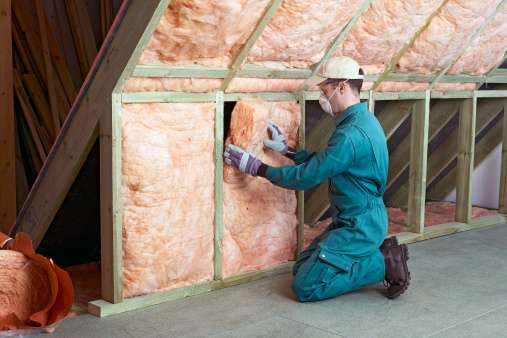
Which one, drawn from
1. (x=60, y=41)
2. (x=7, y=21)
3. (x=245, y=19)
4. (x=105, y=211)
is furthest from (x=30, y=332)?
(x=60, y=41)

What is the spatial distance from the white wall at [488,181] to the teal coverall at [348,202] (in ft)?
9.72

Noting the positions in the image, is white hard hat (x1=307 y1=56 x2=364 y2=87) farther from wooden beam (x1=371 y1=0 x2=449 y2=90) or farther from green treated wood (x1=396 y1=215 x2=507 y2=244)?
green treated wood (x1=396 y1=215 x2=507 y2=244)

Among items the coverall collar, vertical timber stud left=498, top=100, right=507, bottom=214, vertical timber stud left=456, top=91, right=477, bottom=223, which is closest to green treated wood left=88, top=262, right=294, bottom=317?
the coverall collar

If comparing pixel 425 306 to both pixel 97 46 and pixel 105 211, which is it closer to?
pixel 105 211

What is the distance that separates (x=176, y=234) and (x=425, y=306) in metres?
1.29

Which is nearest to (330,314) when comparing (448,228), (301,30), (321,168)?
(321,168)

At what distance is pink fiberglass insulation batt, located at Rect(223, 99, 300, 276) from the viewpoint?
368 cm

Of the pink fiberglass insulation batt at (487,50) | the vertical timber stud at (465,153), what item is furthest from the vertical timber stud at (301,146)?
the vertical timber stud at (465,153)

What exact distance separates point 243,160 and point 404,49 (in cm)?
144

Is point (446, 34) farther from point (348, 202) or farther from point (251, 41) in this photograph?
point (251, 41)

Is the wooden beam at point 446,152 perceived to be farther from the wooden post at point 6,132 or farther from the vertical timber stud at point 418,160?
the wooden post at point 6,132

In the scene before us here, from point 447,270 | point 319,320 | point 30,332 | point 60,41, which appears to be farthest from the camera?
→ point 60,41

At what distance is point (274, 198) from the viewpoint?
3.93m

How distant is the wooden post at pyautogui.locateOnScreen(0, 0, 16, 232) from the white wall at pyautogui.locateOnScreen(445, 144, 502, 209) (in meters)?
4.02
